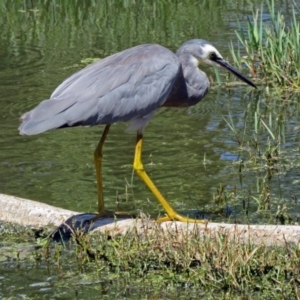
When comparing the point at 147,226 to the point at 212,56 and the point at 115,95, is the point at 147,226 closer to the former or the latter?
the point at 115,95

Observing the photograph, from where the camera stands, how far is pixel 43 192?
7.86 metres

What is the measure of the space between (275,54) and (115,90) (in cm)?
405

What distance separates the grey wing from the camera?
257 inches

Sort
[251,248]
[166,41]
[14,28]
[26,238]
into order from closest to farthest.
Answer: [251,248] < [26,238] < [166,41] < [14,28]

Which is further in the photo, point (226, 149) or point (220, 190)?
point (226, 149)

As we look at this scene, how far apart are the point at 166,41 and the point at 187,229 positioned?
772 centimetres

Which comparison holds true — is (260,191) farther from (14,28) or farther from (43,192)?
(14,28)

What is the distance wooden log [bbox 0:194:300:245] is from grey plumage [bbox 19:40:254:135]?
0.60 meters

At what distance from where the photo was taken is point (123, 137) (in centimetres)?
936

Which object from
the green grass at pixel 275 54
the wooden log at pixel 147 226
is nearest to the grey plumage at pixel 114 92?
the wooden log at pixel 147 226

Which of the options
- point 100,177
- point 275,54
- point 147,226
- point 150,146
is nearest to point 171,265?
point 147,226

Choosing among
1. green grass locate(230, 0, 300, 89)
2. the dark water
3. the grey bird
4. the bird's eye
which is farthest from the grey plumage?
green grass locate(230, 0, 300, 89)

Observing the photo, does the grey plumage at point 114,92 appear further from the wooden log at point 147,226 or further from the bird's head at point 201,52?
the wooden log at point 147,226

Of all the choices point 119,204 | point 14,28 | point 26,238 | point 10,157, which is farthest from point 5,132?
point 14,28
